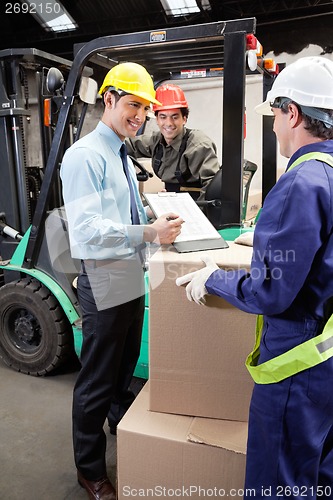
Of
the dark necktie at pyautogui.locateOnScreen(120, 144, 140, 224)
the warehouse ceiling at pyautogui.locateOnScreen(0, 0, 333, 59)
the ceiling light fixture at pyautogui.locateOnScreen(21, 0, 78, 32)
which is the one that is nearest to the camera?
the dark necktie at pyautogui.locateOnScreen(120, 144, 140, 224)

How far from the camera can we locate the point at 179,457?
5.27 feet

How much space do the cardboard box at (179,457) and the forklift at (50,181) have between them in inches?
43.2

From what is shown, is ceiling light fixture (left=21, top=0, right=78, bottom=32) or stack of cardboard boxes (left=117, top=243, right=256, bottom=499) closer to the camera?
stack of cardboard boxes (left=117, top=243, right=256, bottom=499)

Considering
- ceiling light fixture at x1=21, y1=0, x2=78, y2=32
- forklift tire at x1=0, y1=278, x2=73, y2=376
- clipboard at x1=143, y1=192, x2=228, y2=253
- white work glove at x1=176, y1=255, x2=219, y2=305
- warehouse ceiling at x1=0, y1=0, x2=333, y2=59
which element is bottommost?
forklift tire at x1=0, y1=278, x2=73, y2=376

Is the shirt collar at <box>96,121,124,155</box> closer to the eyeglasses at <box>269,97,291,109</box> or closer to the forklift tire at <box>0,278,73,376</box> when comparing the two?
the eyeglasses at <box>269,97,291,109</box>

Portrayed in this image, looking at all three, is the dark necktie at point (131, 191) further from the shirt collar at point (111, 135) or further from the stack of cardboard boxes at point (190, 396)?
the stack of cardboard boxes at point (190, 396)

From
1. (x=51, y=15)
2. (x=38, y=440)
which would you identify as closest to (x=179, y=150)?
(x=38, y=440)

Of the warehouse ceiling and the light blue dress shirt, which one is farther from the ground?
the warehouse ceiling

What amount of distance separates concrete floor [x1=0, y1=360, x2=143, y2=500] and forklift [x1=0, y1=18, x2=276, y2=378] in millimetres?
166

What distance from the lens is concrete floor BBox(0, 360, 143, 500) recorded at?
2.18 meters

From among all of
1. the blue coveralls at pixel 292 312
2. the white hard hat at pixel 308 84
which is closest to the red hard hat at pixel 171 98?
the white hard hat at pixel 308 84

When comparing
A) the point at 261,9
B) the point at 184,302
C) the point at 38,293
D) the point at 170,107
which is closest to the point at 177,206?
the point at 184,302

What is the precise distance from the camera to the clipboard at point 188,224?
1691 millimetres

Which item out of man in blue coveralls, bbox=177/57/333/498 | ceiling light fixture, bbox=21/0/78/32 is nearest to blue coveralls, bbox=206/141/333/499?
man in blue coveralls, bbox=177/57/333/498
